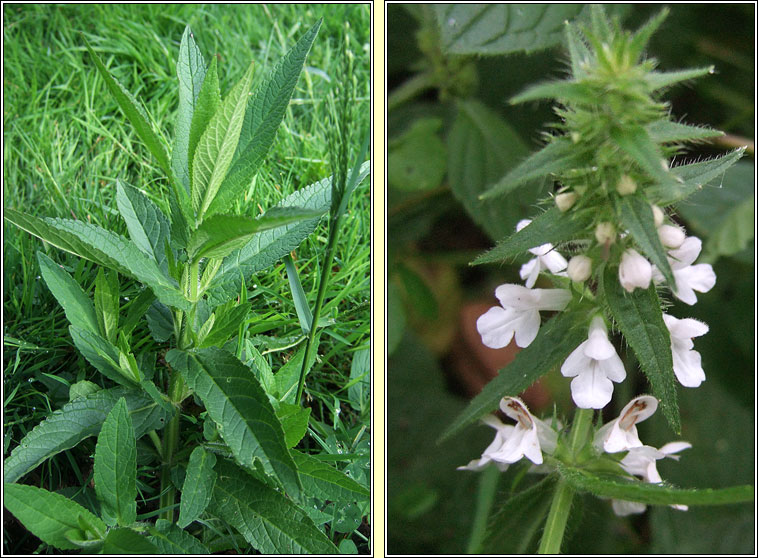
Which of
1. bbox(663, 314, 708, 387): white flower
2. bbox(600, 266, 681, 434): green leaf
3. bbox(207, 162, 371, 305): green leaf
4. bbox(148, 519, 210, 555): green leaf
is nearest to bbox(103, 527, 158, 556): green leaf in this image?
bbox(148, 519, 210, 555): green leaf

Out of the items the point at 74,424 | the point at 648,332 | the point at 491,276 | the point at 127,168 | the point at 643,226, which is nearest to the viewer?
the point at 643,226

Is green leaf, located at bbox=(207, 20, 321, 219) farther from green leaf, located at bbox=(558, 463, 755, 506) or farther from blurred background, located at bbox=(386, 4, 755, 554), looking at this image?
green leaf, located at bbox=(558, 463, 755, 506)

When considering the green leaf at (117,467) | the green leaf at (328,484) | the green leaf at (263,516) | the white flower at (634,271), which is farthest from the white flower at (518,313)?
the green leaf at (117,467)

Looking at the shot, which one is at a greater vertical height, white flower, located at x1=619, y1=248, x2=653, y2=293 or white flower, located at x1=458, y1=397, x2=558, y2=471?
white flower, located at x1=619, y1=248, x2=653, y2=293

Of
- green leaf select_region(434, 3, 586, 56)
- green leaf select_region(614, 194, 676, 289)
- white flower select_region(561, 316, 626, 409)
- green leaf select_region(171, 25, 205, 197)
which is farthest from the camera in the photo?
→ green leaf select_region(434, 3, 586, 56)

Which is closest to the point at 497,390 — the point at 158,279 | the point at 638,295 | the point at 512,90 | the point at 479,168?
the point at 638,295

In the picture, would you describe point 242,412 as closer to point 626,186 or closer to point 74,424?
point 74,424

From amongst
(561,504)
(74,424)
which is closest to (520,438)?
(561,504)
